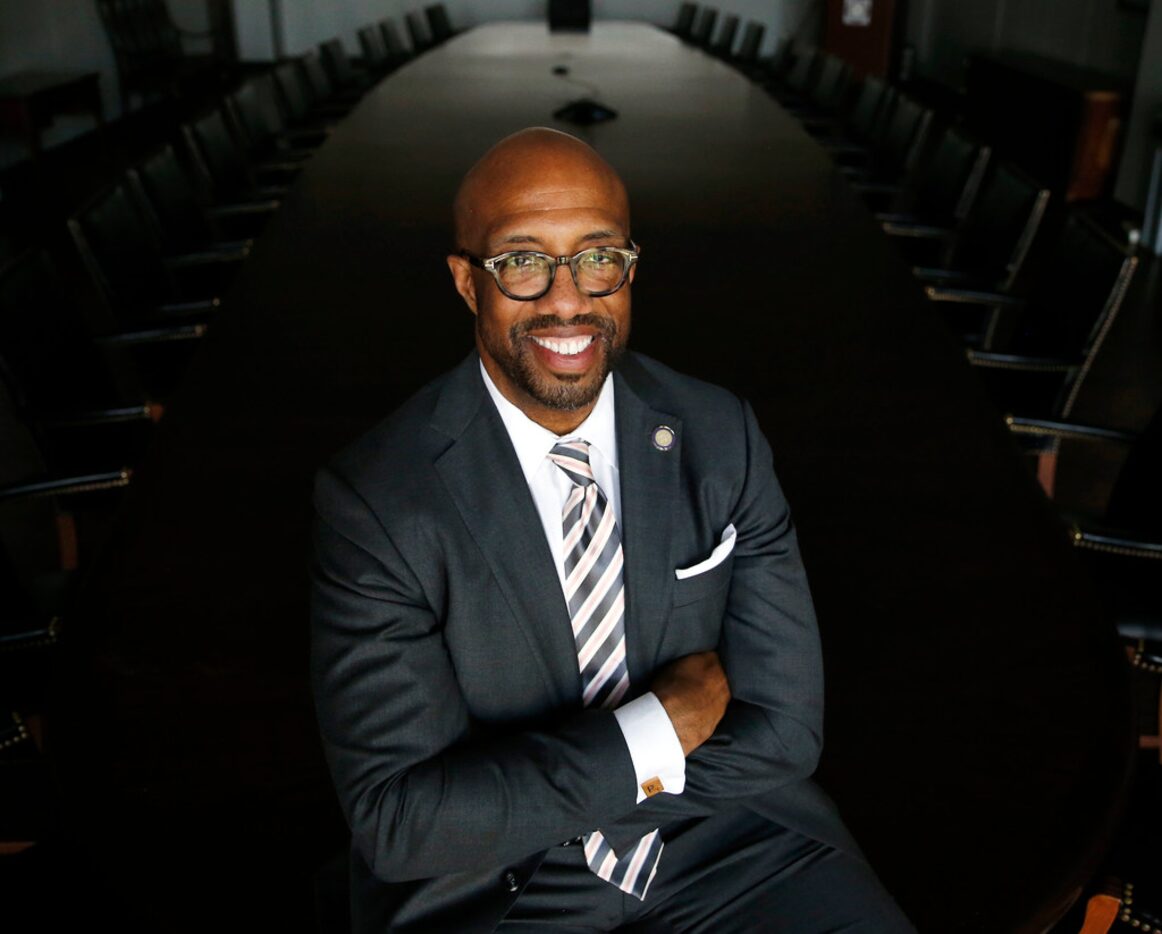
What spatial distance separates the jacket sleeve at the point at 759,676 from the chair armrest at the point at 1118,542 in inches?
36.8

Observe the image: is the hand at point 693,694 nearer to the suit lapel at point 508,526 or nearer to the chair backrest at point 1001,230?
the suit lapel at point 508,526

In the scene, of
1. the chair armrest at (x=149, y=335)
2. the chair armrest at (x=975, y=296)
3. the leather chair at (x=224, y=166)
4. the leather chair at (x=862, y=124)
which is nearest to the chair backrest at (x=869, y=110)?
the leather chair at (x=862, y=124)

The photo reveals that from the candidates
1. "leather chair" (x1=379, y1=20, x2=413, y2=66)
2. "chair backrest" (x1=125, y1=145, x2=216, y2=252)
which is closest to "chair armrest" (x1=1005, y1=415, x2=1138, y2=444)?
"chair backrest" (x1=125, y1=145, x2=216, y2=252)

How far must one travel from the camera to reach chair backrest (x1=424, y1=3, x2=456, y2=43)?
404 inches

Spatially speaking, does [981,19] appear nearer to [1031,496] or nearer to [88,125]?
[88,125]

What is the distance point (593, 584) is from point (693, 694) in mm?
147

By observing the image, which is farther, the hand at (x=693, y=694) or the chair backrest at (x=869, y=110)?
the chair backrest at (x=869, y=110)

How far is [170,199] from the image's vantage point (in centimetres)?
366

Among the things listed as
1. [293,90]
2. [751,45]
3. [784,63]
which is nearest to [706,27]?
[751,45]

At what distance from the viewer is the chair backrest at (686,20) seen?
1020cm

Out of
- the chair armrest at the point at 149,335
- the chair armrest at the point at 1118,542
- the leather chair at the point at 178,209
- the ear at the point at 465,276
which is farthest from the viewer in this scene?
the leather chair at the point at 178,209

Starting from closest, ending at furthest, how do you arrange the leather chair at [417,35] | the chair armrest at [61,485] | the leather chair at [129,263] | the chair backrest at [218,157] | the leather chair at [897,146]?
the chair armrest at [61,485] < the leather chair at [129,263] < the chair backrest at [218,157] < the leather chair at [897,146] < the leather chair at [417,35]

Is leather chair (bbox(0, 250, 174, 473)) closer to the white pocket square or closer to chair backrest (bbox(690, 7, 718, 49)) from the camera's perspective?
the white pocket square

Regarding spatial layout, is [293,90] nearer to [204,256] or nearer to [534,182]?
[204,256]
